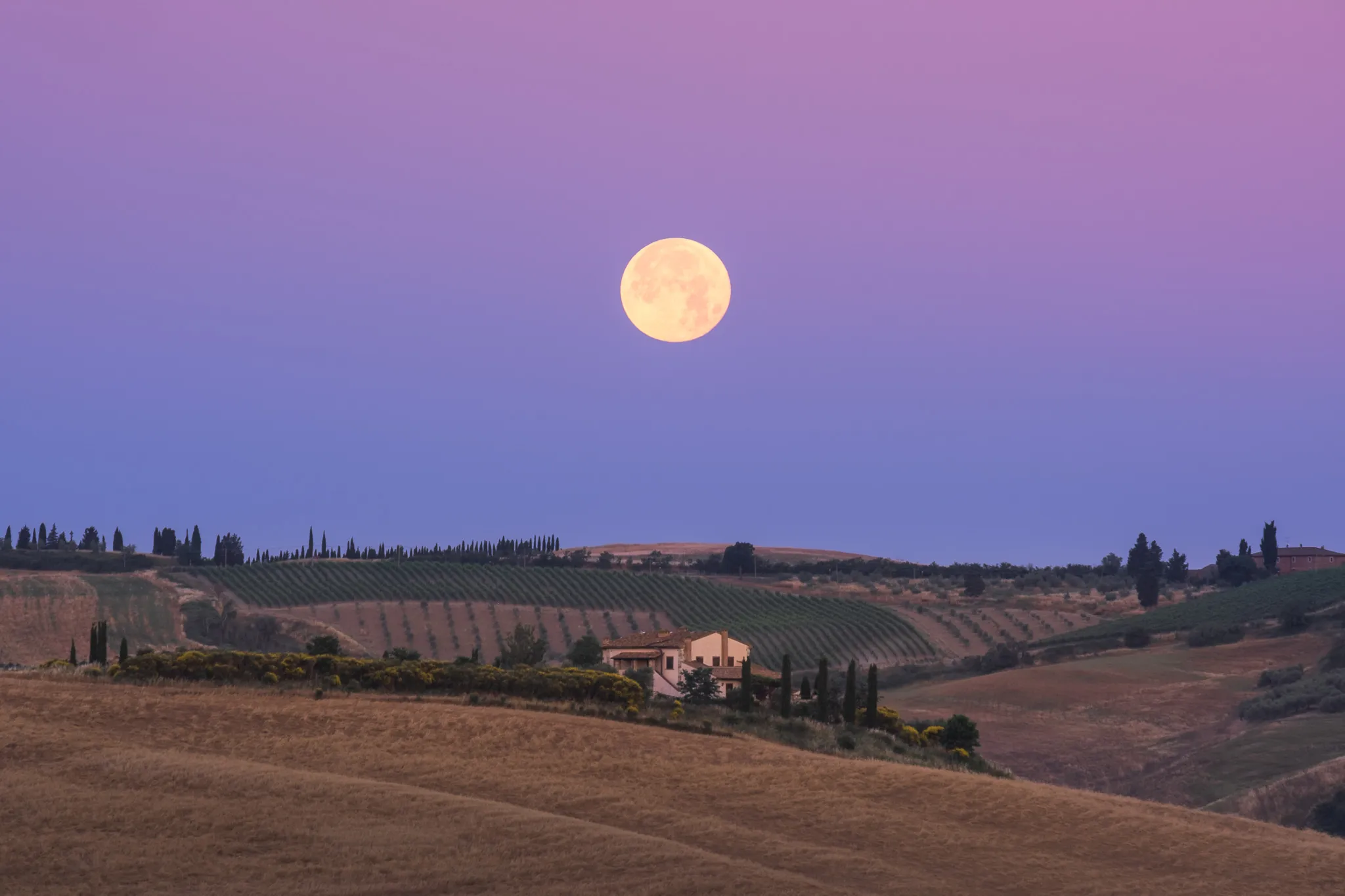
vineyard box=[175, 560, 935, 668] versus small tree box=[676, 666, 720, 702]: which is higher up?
vineyard box=[175, 560, 935, 668]

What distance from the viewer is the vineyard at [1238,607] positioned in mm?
130125

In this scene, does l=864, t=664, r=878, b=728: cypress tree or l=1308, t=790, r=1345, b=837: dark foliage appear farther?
l=864, t=664, r=878, b=728: cypress tree

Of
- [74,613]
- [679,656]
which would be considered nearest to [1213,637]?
[679,656]

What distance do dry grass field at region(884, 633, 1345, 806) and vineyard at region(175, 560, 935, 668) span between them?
55.9 feet

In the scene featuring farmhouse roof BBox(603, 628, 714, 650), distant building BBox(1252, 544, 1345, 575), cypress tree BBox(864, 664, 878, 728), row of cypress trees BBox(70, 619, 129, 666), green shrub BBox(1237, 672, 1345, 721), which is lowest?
green shrub BBox(1237, 672, 1345, 721)

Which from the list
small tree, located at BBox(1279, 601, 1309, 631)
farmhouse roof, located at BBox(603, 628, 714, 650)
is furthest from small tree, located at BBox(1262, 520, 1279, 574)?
farmhouse roof, located at BBox(603, 628, 714, 650)

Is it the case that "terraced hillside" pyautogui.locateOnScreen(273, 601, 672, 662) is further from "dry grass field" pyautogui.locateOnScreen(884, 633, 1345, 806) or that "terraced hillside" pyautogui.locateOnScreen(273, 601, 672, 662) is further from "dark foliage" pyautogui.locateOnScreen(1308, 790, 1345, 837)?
"dark foliage" pyautogui.locateOnScreen(1308, 790, 1345, 837)

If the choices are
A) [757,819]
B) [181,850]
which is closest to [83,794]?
[181,850]

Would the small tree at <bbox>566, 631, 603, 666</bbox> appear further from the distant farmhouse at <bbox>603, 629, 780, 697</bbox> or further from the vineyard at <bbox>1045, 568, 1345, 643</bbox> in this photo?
the vineyard at <bbox>1045, 568, 1345, 643</bbox>

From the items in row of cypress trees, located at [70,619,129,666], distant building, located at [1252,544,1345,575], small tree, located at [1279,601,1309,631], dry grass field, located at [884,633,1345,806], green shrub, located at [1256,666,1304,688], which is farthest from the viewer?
distant building, located at [1252,544,1345,575]

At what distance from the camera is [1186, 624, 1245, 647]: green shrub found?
118 meters

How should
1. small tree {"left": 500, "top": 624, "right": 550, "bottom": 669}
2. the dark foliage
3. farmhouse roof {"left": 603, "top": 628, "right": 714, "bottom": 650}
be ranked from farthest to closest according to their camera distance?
farmhouse roof {"left": 603, "top": 628, "right": 714, "bottom": 650} < small tree {"left": 500, "top": 624, "right": 550, "bottom": 669} < the dark foliage

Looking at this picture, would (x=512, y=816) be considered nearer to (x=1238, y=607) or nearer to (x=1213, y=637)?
(x=1213, y=637)

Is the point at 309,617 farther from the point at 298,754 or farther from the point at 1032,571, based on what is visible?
the point at 1032,571
